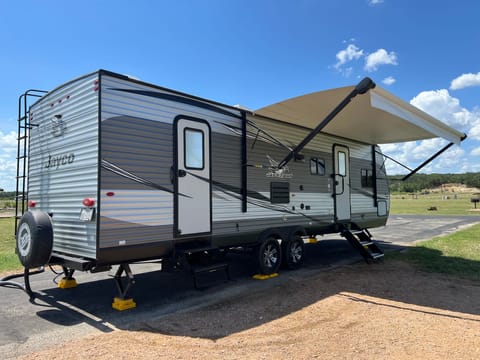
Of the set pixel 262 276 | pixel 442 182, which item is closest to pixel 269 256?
pixel 262 276

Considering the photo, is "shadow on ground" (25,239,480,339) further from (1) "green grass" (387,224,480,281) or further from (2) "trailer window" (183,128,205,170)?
(2) "trailer window" (183,128,205,170)

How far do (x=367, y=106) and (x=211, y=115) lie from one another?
331 centimetres

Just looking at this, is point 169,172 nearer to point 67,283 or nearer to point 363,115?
point 67,283

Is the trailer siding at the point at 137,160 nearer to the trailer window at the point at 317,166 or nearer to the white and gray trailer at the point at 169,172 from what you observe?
the white and gray trailer at the point at 169,172

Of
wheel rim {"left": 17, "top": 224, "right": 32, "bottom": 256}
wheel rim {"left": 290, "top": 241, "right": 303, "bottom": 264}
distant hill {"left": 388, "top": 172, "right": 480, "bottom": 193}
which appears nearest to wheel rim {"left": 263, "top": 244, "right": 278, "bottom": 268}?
wheel rim {"left": 290, "top": 241, "right": 303, "bottom": 264}

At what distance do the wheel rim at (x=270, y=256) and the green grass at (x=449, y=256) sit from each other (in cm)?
338

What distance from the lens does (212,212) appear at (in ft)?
22.0

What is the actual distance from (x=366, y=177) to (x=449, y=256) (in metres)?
3.15

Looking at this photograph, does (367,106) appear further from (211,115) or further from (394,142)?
(394,142)

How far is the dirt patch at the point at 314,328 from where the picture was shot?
3.99m

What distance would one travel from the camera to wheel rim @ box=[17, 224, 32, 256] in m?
5.63

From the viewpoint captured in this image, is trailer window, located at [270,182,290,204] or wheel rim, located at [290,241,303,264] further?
wheel rim, located at [290,241,303,264]

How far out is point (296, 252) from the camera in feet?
28.0

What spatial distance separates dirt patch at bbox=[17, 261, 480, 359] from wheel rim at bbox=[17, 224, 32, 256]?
2036 millimetres
